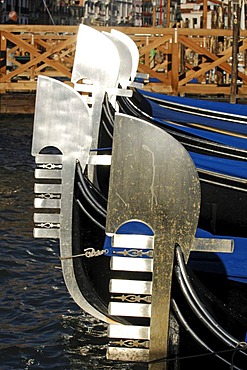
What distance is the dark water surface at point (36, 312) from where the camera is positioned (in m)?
4.30

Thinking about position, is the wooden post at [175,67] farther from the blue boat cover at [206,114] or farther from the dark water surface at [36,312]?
the dark water surface at [36,312]

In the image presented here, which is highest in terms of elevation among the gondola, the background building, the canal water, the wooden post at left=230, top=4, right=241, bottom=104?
the background building

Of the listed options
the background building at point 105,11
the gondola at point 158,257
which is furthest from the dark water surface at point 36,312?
the background building at point 105,11

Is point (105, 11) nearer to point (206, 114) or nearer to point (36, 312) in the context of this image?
point (206, 114)

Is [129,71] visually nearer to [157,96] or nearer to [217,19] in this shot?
[157,96]

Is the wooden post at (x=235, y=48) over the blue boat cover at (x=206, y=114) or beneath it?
over

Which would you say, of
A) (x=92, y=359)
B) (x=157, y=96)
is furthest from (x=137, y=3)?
(x=92, y=359)

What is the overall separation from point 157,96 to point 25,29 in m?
4.07

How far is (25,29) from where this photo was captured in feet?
37.5

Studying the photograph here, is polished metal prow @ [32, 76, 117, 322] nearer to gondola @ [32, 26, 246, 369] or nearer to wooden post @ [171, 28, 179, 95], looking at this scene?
gondola @ [32, 26, 246, 369]

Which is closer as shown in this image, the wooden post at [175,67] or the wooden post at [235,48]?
the wooden post at [235,48]

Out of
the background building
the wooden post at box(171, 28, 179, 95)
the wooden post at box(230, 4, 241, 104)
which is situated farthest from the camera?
the background building

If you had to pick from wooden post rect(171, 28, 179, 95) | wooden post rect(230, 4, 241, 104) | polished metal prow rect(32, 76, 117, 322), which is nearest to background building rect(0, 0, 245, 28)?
wooden post rect(171, 28, 179, 95)

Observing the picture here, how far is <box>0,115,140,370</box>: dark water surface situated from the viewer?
4.30 meters
